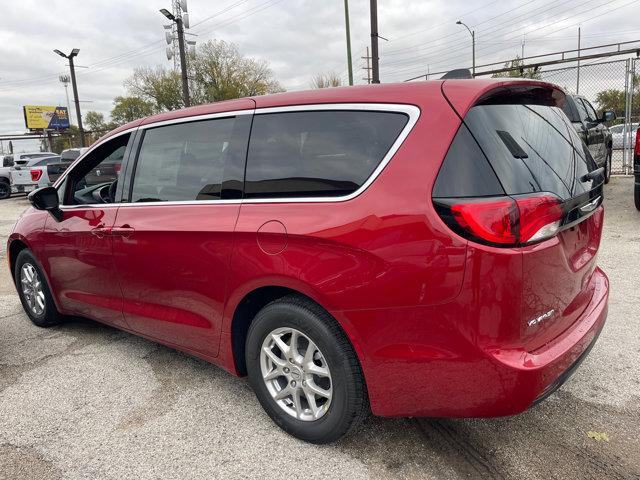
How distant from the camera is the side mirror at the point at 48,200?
373 centimetres

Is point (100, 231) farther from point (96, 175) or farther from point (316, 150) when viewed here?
point (316, 150)

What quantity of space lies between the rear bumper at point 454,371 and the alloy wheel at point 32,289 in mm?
3368

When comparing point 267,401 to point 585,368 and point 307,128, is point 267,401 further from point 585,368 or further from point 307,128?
point 585,368

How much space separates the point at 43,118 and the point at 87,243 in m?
85.5

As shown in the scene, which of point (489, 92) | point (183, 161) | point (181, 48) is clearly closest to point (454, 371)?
point (489, 92)

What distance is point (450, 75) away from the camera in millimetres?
2607

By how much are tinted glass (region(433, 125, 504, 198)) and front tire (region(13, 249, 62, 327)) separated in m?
3.63

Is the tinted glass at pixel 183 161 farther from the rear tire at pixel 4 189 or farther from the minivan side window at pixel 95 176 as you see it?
the rear tire at pixel 4 189

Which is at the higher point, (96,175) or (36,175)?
(36,175)

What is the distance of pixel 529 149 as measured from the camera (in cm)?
211

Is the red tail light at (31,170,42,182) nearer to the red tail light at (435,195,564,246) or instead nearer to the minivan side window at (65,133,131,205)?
the minivan side window at (65,133,131,205)

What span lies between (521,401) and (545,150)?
1.08 m

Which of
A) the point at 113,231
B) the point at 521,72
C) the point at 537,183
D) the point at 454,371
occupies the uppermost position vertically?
the point at 521,72

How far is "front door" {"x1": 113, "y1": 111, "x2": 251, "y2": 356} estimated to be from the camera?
2.66 m
